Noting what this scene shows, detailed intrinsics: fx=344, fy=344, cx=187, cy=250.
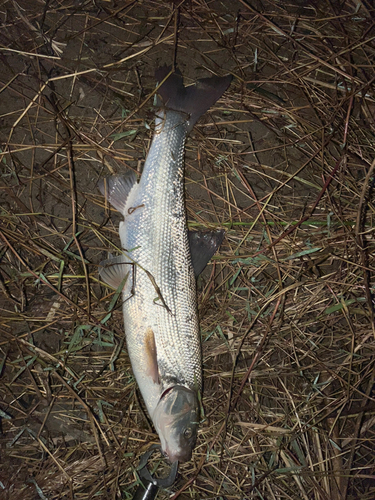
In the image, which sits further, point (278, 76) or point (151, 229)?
point (278, 76)

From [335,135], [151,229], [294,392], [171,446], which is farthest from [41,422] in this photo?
[335,135]

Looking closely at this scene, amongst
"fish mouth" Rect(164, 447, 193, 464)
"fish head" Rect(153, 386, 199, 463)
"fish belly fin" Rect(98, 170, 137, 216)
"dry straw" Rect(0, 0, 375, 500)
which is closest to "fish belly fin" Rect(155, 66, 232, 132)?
"dry straw" Rect(0, 0, 375, 500)

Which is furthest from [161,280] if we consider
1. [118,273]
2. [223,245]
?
[223,245]

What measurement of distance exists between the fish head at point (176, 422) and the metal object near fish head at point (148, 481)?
0.13 metres

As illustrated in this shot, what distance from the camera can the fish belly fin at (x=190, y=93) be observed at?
114 inches

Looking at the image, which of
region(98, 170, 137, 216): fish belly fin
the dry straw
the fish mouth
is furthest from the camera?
the dry straw

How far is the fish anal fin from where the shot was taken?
2.64 m

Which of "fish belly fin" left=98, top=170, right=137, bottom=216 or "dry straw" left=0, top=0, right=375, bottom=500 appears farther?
"dry straw" left=0, top=0, right=375, bottom=500

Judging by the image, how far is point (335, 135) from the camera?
3.25 meters

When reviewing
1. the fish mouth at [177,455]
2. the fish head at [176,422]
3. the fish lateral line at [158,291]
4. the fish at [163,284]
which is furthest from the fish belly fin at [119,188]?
the fish mouth at [177,455]

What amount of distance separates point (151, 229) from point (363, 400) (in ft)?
8.14

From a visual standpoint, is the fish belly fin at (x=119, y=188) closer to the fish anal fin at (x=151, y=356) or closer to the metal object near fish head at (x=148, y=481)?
the fish anal fin at (x=151, y=356)

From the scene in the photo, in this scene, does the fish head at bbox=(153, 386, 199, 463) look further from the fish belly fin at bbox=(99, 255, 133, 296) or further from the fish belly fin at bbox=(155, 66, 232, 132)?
the fish belly fin at bbox=(155, 66, 232, 132)

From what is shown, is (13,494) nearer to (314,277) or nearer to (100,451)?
(100,451)
